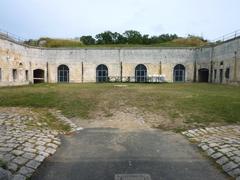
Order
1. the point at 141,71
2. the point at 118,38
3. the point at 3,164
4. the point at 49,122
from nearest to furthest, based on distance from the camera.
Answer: the point at 3,164
the point at 49,122
the point at 141,71
the point at 118,38

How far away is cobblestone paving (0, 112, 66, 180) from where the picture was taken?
4.54 meters

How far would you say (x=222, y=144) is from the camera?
5996mm

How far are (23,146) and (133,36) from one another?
2177 inches

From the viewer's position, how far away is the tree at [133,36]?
187 feet

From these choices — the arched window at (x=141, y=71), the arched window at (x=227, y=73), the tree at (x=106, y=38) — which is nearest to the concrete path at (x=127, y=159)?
the arched window at (x=227, y=73)

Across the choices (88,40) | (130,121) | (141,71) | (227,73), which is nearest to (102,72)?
(141,71)

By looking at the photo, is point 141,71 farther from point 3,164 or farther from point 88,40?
point 3,164

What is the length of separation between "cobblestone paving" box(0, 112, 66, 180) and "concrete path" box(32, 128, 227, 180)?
199 millimetres

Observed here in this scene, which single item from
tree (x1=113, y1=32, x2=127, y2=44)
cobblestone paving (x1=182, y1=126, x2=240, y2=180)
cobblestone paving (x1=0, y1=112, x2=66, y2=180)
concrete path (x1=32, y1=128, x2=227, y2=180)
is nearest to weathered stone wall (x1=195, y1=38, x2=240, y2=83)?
cobblestone paving (x1=182, y1=126, x2=240, y2=180)

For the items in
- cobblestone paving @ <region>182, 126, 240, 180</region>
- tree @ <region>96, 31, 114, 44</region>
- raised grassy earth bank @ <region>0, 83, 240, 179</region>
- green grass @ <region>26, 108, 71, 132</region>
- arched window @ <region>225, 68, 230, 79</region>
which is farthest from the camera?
tree @ <region>96, 31, 114, 44</region>

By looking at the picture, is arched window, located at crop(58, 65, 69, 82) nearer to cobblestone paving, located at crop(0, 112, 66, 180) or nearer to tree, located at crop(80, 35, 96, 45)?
tree, located at crop(80, 35, 96, 45)

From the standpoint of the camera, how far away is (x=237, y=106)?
35.8 ft


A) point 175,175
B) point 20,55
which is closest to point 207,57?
point 20,55

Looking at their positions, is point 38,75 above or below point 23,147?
above
